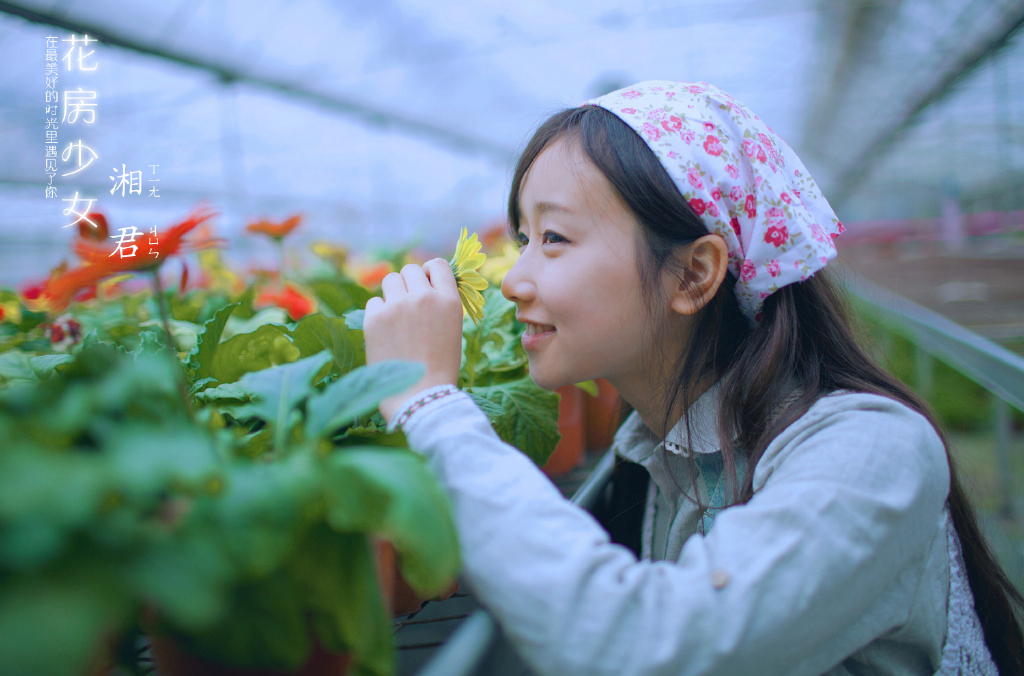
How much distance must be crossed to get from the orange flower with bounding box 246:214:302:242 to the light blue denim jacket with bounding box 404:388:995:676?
0.98 m

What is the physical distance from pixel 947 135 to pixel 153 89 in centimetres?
1181

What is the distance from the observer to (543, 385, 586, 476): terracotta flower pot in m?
0.95

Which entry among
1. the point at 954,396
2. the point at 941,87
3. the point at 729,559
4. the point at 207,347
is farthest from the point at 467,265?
the point at 941,87

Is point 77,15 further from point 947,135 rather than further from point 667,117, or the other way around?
point 947,135

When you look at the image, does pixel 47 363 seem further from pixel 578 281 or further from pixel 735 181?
pixel 735 181

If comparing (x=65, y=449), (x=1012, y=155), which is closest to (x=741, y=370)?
(x=65, y=449)

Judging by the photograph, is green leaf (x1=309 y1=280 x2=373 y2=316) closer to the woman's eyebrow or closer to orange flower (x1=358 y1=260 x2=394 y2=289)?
the woman's eyebrow

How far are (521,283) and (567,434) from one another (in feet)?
1.17

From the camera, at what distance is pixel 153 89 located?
7309 mm

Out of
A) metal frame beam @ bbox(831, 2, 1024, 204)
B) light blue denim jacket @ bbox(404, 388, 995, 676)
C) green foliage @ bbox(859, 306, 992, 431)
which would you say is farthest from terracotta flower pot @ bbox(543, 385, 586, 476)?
metal frame beam @ bbox(831, 2, 1024, 204)

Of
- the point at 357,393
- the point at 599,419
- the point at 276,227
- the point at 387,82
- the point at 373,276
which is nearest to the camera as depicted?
the point at 357,393

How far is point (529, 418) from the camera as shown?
74 cm

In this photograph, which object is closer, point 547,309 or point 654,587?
point 654,587

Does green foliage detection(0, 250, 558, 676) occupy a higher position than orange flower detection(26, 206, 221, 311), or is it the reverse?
orange flower detection(26, 206, 221, 311)
